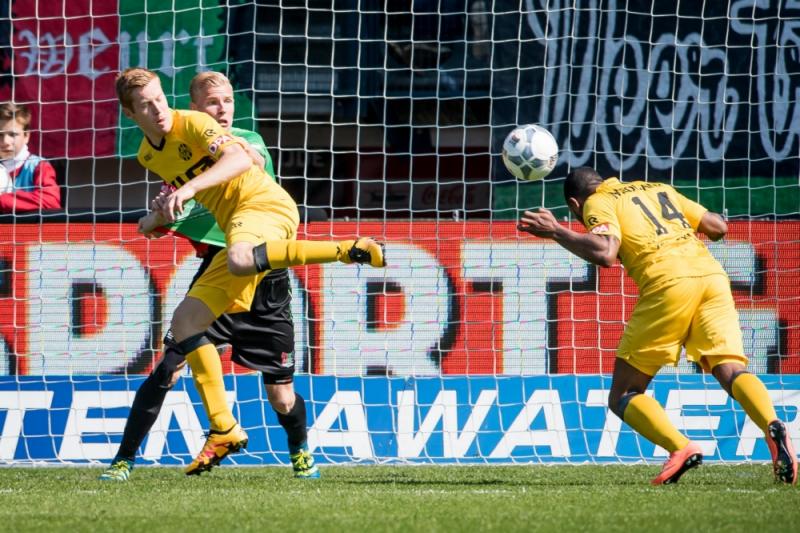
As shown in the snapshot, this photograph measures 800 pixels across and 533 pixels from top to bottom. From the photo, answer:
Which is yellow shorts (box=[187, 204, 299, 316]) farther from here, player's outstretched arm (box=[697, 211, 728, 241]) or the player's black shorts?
player's outstretched arm (box=[697, 211, 728, 241])

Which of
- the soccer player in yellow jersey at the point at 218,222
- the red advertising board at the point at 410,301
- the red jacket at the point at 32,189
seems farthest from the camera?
the red jacket at the point at 32,189

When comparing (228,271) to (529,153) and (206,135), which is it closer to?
(206,135)

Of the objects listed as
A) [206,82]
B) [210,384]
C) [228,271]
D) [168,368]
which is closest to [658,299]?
[228,271]

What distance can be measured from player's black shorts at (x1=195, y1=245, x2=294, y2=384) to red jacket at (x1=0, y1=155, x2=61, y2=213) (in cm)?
226

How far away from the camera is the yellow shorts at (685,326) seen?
5.51 m

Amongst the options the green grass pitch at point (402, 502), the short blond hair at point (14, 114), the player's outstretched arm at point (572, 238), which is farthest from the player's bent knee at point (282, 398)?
the short blond hair at point (14, 114)

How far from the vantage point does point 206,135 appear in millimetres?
5348

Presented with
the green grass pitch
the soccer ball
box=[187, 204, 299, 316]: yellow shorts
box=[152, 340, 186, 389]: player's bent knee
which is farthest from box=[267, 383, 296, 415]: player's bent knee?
the soccer ball

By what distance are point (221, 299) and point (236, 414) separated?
1912 mm

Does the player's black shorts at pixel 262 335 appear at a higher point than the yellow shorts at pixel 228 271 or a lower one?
lower

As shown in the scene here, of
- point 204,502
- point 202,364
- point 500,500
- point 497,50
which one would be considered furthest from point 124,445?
point 497,50

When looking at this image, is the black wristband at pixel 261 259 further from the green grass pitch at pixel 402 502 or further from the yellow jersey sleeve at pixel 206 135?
the green grass pitch at pixel 402 502

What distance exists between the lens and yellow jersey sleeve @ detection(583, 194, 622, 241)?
5457mm

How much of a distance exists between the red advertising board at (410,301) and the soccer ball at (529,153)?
1.07 m
